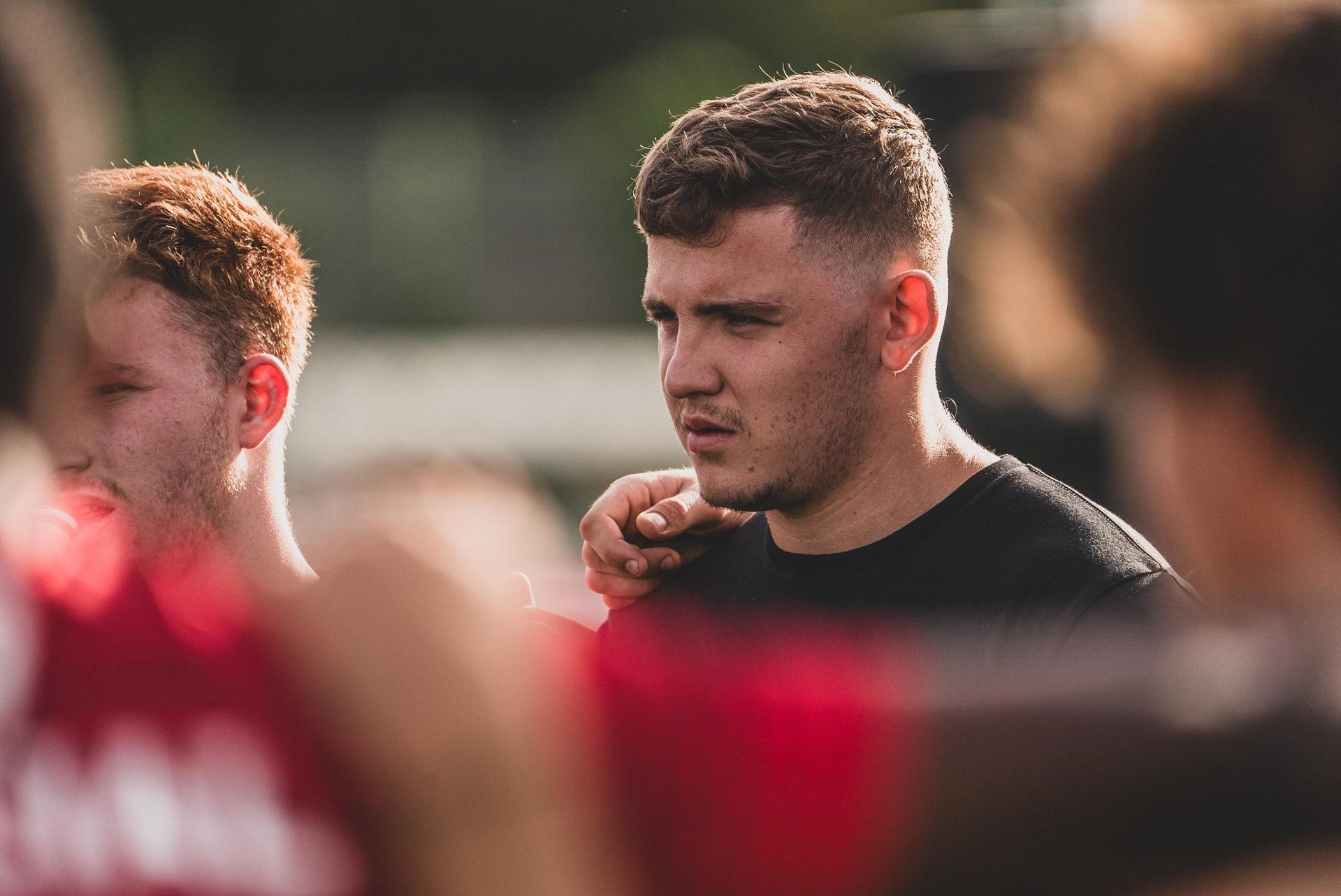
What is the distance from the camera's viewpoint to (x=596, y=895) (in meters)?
0.83

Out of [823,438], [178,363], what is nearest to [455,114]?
[178,363]

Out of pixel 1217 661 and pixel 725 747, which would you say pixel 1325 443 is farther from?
pixel 725 747

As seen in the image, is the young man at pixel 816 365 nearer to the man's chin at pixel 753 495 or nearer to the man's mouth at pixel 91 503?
the man's chin at pixel 753 495

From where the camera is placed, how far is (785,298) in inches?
109

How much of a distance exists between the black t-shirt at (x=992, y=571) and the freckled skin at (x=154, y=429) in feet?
3.09

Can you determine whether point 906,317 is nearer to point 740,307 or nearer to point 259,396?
point 740,307

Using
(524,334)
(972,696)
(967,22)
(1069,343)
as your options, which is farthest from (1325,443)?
(524,334)

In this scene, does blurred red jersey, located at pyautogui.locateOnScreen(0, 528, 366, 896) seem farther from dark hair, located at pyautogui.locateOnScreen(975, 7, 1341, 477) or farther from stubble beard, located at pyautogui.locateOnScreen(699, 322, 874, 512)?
stubble beard, located at pyautogui.locateOnScreen(699, 322, 874, 512)

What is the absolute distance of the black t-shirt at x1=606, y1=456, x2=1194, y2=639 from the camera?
2.39m

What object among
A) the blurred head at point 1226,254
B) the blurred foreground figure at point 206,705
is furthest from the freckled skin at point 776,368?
the blurred foreground figure at point 206,705

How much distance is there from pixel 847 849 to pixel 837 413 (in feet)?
6.60

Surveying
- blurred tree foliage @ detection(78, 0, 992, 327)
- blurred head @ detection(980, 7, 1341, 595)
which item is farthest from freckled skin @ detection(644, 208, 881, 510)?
blurred tree foliage @ detection(78, 0, 992, 327)

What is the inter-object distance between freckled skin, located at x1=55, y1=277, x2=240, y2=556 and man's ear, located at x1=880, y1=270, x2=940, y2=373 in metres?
1.45

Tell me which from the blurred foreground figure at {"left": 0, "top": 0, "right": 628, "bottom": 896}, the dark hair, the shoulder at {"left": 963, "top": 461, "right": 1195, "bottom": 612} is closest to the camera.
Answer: the blurred foreground figure at {"left": 0, "top": 0, "right": 628, "bottom": 896}
